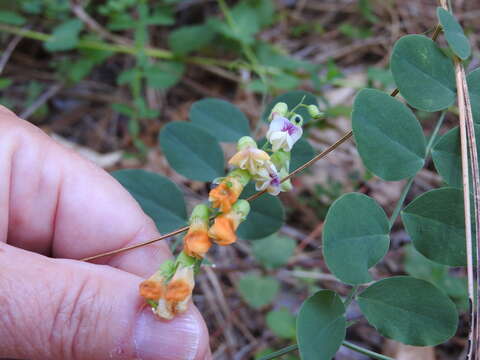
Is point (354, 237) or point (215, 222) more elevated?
point (215, 222)

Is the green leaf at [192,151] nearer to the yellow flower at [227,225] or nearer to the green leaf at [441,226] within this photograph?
the yellow flower at [227,225]

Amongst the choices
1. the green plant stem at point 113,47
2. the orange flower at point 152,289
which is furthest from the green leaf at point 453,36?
the green plant stem at point 113,47

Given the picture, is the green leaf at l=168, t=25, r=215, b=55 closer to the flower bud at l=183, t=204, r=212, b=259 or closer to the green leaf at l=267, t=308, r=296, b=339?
the green leaf at l=267, t=308, r=296, b=339

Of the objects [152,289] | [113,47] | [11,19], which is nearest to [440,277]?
[152,289]

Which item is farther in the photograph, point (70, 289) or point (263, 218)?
point (263, 218)

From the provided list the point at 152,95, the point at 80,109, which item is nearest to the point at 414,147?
the point at 152,95

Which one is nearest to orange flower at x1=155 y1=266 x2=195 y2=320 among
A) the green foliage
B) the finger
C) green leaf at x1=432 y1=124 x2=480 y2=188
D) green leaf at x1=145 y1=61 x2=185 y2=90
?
the finger

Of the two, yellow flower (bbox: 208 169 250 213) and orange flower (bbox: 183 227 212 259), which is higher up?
yellow flower (bbox: 208 169 250 213)

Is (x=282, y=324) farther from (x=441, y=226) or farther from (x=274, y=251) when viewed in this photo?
(x=441, y=226)
